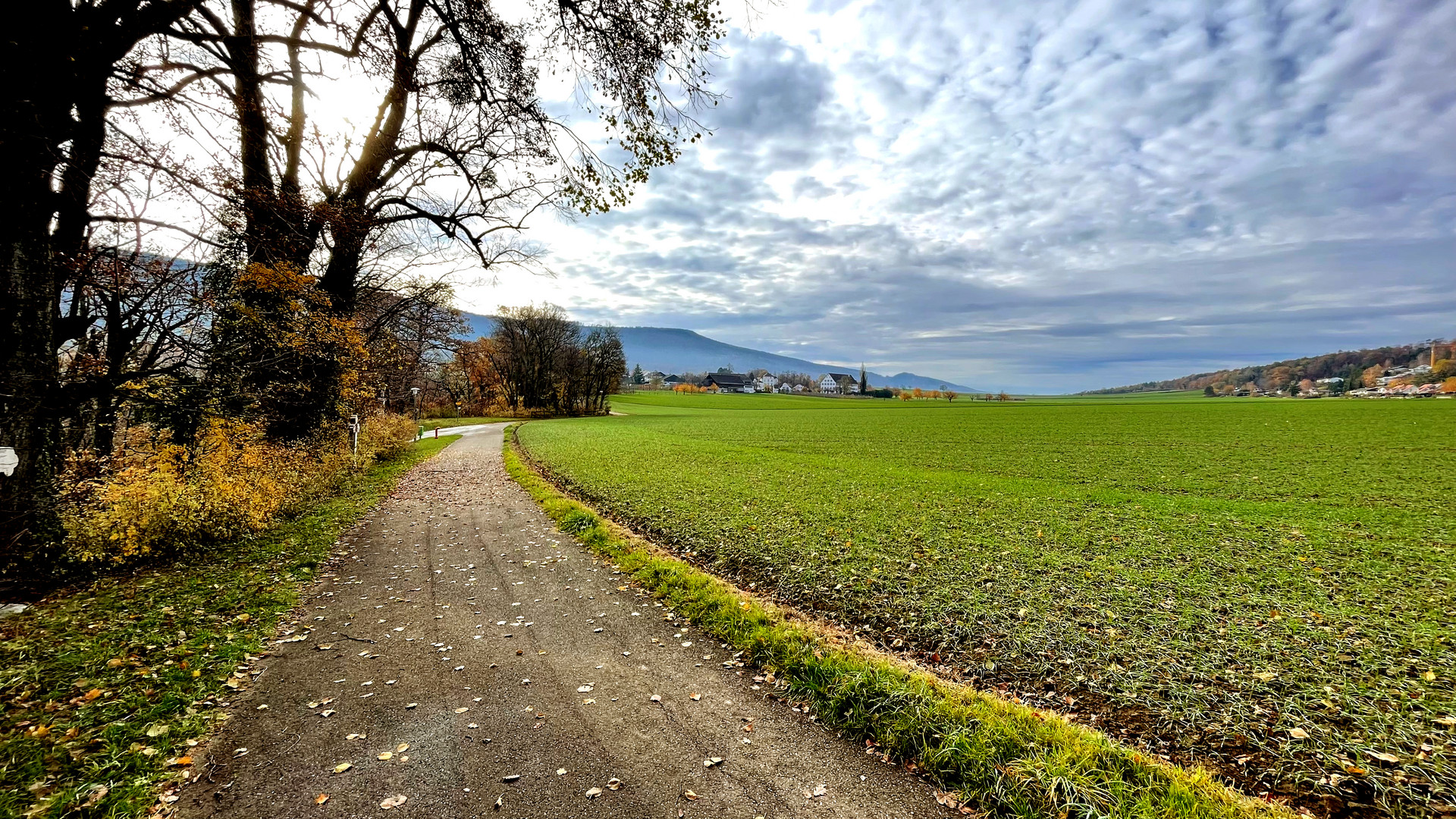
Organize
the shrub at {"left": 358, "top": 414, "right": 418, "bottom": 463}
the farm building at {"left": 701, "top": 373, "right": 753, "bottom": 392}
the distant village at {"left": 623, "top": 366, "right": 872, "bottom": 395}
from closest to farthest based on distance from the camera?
the shrub at {"left": 358, "top": 414, "right": 418, "bottom": 463} < the distant village at {"left": 623, "top": 366, "right": 872, "bottom": 395} < the farm building at {"left": 701, "top": 373, "right": 753, "bottom": 392}

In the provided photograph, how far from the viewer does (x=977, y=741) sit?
12.7ft

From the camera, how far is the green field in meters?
4.15

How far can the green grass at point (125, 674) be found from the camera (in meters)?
3.31

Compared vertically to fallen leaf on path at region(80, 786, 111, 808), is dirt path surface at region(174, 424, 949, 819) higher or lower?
lower

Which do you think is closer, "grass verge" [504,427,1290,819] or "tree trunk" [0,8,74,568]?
"grass verge" [504,427,1290,819]

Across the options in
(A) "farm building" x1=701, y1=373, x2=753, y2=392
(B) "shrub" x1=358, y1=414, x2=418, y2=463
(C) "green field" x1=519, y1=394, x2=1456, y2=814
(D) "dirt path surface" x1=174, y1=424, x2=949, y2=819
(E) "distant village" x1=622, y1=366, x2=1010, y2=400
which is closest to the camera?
(D) "dirt path surface" x1=174, y1=424, x2=949, y2=819

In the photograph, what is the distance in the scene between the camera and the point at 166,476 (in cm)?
739

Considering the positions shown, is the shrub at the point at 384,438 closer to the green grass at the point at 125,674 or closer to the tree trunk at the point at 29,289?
the tree trunk at the point at 29,289

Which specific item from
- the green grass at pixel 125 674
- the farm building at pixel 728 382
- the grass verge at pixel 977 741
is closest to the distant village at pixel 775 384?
the farm building at pixel 728 382

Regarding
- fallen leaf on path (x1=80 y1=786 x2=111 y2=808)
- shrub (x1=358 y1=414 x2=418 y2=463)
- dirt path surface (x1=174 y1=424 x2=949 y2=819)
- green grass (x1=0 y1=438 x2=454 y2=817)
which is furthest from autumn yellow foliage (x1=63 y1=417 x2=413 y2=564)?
shrub (x1=358 y1=414 x2=418 y2=463)

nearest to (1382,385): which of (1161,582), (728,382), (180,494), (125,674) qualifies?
(728,382)

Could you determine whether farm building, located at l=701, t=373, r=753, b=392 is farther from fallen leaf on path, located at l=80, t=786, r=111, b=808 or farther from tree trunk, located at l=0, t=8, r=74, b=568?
fallen leaf on path, located at l=80, t=786, r=111, b=808

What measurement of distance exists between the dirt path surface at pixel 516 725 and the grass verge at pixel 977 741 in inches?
10.2

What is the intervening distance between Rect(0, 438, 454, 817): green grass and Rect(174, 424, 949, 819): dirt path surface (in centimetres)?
28
